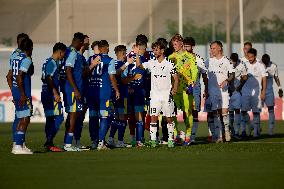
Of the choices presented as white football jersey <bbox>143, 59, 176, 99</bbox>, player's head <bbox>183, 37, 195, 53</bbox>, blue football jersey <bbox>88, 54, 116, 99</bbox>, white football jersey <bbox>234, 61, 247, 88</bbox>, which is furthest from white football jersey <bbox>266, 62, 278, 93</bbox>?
blue football jersey <bbox>88, 54, 116, 99</bbox>

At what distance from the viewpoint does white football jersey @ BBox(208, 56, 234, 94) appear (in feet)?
81.6

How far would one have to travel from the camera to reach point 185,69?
2348 centimetres

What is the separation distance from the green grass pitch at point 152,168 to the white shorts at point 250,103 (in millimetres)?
4484

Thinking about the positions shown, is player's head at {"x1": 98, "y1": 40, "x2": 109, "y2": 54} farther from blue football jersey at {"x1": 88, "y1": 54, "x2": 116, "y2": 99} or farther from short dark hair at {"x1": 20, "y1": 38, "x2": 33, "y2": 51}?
short dark hair at {"x1": 20, "y1": 38, "x2": 33, "y2": 51}

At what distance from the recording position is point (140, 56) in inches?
902

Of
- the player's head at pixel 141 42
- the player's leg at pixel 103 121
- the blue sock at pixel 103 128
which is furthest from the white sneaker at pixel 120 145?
the player's head at pixel 141 42

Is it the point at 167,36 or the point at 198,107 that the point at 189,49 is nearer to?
the point at 198,107

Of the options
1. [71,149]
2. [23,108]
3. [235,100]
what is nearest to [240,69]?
[235,100]

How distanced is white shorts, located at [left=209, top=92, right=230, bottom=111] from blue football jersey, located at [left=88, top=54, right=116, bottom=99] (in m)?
3.42

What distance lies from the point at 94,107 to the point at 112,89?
1148 mm

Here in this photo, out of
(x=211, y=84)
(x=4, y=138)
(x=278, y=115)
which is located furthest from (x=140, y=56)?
(x=278, y=115)

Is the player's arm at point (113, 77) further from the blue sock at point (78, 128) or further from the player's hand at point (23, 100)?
the player's hand at point (23, 100)

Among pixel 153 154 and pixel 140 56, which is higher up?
pixel 140 56

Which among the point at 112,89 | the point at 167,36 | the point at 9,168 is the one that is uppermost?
the point at 167,36
